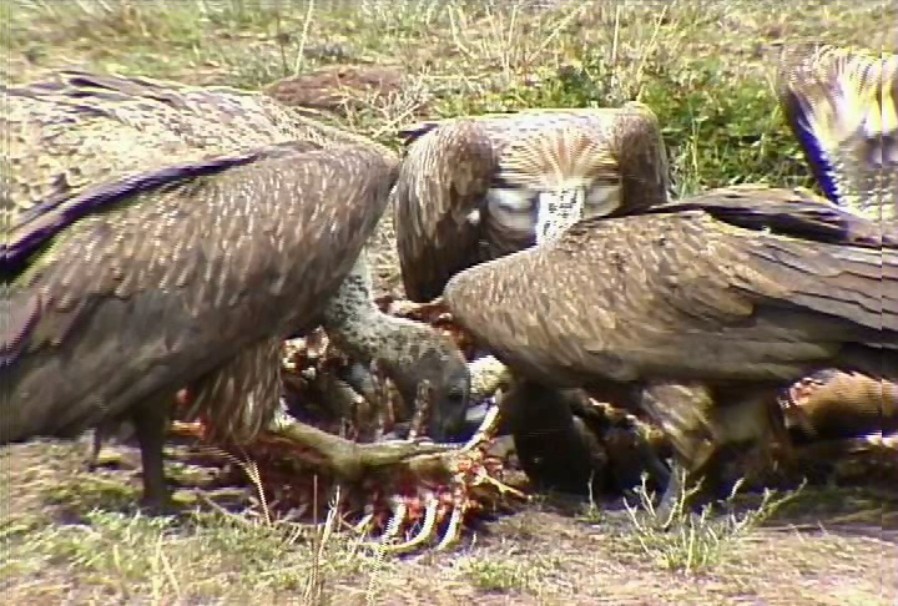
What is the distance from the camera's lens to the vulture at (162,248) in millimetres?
3422

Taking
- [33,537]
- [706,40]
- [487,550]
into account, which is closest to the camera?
[33,537]

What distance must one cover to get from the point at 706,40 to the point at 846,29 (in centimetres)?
36

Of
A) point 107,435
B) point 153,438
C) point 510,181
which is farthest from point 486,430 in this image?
point 510,181

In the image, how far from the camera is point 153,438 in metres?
3.65

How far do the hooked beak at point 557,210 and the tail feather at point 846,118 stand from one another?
57cm

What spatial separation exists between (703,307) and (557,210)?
952 mm

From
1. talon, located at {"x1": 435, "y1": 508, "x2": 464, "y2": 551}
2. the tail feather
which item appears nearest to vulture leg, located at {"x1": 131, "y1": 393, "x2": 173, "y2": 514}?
talon, located at {"x1": 435, "y1": 508, "x2": 464, "y2": 551}

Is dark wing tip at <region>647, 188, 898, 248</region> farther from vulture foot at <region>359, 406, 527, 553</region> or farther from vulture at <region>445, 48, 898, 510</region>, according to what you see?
vulture foot at <region>359, 406, 527, 553</region>

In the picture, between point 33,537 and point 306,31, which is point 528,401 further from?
point 33,537

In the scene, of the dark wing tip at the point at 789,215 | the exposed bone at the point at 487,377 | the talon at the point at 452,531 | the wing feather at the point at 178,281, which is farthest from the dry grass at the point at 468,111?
the exposed bone at the point at 487,377

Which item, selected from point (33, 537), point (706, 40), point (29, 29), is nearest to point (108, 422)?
point (33, 537)

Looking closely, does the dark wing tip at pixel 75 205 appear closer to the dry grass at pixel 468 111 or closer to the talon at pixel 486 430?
the dry grass at pixel 468 111

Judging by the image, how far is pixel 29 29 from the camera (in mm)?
3412

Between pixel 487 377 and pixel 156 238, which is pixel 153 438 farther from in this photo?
pixel 487 377
